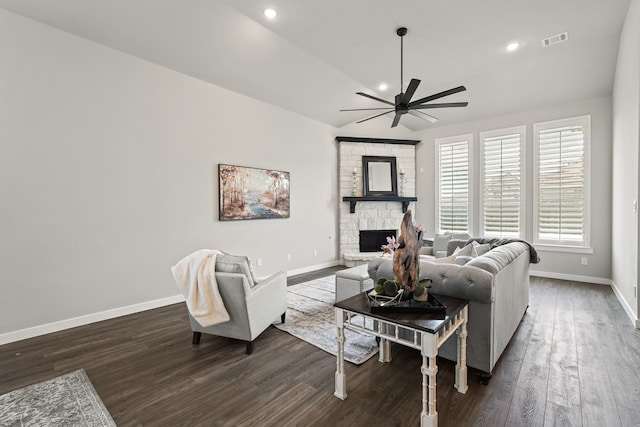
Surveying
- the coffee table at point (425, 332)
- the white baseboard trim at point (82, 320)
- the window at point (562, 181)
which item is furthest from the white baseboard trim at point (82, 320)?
the window at point (562, 181)

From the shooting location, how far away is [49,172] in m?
3.23

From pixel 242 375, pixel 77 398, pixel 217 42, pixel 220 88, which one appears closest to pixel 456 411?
pixel 242 375

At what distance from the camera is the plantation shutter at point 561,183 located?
17.5ft

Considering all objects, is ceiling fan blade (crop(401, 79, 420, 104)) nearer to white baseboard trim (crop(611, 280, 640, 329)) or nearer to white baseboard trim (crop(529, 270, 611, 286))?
white baseboard trim (crop(611, 280, 640, 329))

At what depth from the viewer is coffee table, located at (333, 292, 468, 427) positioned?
1687mm

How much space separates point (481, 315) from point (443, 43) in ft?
11.9

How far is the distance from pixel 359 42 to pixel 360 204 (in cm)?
356

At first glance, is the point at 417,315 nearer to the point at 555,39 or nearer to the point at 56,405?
the point at 56,405

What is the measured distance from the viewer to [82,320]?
3447 millimetres

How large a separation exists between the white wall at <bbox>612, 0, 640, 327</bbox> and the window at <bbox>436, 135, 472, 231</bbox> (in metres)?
2.39

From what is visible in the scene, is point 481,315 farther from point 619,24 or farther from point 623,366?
point 619,24

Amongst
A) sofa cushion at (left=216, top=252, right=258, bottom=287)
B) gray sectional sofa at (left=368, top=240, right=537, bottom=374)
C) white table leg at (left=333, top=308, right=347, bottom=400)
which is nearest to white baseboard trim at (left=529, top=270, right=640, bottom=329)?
gray sectional sofa at (left=368, top=240, right=537, bottom=374)

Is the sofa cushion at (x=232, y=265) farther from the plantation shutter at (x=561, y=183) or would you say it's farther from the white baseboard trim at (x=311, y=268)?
the plantation shutter at (x=561, y=183)

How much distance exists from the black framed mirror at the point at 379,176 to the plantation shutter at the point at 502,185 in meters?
1.92
